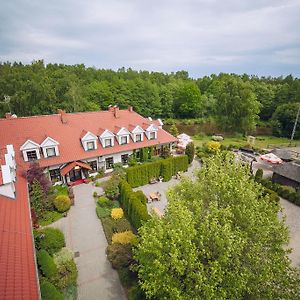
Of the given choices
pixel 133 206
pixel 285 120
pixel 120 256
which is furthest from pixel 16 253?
pixel 285 120

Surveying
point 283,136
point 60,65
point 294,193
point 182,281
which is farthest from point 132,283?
point 60,65

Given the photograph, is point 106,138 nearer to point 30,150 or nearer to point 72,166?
point 72,166

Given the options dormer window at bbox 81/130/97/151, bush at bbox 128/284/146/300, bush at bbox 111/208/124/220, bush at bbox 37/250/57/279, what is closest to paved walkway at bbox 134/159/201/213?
bush at bbox 111/208/124/220

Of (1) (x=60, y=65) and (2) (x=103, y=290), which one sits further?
(1) (x=60, y=65)

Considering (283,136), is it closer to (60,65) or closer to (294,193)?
(294,193)

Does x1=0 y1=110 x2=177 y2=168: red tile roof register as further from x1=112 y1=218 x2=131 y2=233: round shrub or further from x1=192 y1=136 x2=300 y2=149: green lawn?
x1=192 y1=136 x2=300 y2=149: green lawn

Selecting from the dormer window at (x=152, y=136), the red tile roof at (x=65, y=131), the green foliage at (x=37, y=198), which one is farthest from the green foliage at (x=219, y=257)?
the dormer window at (x=152, y=136)
